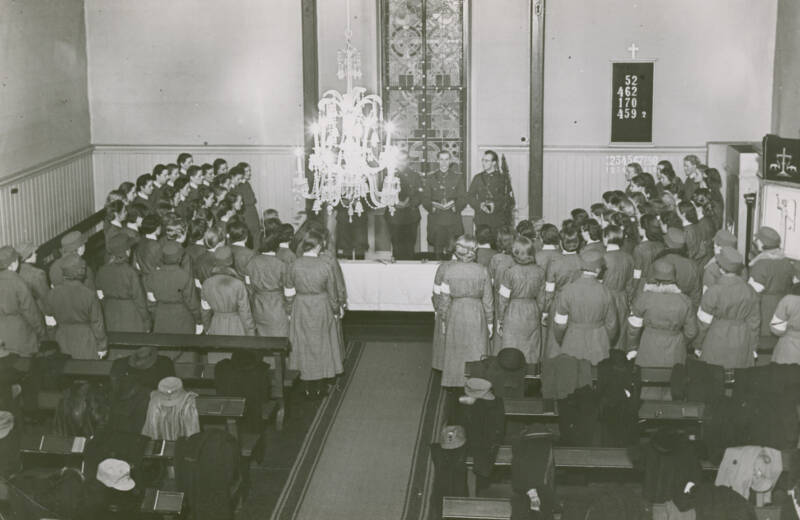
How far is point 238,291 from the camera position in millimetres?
10297

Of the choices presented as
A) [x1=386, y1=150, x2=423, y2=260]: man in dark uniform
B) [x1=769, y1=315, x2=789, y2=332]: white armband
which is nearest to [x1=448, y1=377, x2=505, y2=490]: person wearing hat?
[x1=769, y1=315, x2=789, y2=332]: white armband

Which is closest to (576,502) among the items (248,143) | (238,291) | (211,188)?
(238,291)

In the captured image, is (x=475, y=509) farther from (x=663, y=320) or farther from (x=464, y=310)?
(x=464, y=310)

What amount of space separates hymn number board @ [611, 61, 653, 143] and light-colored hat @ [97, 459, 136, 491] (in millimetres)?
11092

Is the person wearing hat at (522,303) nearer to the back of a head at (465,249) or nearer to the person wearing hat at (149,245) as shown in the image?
the back of a head at (465,249)

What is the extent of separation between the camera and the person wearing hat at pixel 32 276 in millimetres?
10547

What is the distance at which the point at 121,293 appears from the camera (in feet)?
35.4

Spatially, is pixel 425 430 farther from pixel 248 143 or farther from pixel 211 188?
pixel 248 143

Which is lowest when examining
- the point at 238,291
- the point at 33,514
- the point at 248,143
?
the point at 33,514

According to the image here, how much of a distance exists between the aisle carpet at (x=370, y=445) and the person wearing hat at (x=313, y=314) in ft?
1.12

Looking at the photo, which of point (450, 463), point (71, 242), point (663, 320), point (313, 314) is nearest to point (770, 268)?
point (663, 320)

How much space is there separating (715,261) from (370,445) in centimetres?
409

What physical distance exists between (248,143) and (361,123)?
6.68m

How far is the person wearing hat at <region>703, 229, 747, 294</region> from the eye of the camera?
34.9 feet
